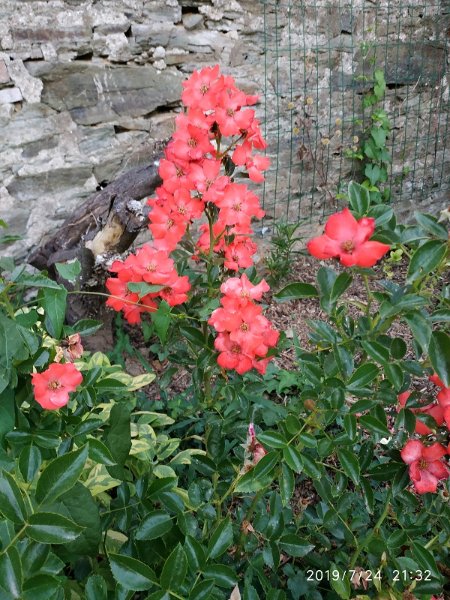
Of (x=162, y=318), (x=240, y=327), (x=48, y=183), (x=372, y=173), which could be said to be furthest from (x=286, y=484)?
(x=372, y=173)

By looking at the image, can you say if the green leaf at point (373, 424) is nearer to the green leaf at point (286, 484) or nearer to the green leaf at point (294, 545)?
the green leaf at point (286, 484)

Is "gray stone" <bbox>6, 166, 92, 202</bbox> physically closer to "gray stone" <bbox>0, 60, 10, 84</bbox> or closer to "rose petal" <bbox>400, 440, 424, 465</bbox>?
"gray stone" <bbox>0, 60, 10, 84</bbox>

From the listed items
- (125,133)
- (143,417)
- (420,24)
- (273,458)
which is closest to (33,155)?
(125,133)

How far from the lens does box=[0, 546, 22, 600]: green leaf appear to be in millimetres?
633

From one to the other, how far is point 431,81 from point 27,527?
4059mm

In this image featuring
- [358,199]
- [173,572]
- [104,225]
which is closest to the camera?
[173,572]

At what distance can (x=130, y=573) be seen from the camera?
0.79 m

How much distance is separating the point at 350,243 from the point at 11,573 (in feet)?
1.95

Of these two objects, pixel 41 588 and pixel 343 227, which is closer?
pixel 41 588

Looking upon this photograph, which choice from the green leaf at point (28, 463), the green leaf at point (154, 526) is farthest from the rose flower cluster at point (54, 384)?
the green leaf at point (154, 526)

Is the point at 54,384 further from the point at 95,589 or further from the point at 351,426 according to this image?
the point at 351,426

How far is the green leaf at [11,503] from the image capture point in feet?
2.25

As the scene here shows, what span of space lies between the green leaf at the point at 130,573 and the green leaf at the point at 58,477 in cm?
15

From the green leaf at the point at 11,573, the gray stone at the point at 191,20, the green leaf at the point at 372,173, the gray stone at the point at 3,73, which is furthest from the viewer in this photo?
the green leaf at the point at 372,173
